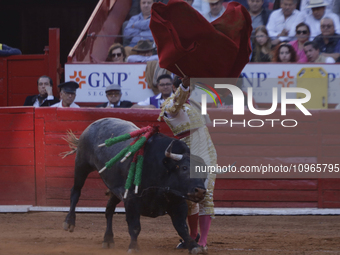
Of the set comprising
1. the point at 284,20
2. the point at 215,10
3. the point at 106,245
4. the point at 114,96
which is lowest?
the point at 106,245

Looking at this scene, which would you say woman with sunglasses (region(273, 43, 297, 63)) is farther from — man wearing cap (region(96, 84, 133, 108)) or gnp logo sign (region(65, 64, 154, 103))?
man wearing cap (region(96, 84, 133, 108))

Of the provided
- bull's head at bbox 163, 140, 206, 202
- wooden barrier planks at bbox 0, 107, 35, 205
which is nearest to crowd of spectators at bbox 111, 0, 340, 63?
wooden barrier planks at bbox 0, 107, 35, 205

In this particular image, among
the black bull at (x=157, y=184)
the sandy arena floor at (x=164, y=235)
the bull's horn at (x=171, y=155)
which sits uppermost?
the bull's horn at (x=171, y=155)

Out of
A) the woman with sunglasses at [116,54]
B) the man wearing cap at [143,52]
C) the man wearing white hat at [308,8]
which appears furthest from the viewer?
the man wearing white hat at [308,8]

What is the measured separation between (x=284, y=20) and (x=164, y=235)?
→ 14.7 feet

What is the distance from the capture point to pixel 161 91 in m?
6.23

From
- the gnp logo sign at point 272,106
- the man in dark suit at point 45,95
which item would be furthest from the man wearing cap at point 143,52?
the gnp logo sign at point 272,106

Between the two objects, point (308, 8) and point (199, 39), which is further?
point (308, 8)

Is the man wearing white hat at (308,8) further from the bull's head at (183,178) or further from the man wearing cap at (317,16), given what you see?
the bull's head at (183,178)

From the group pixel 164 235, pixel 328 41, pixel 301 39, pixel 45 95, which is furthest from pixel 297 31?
pixel 164 235

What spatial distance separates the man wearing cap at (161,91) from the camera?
20.2 feet

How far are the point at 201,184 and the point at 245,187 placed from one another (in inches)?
104

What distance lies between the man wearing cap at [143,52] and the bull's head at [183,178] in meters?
3.86

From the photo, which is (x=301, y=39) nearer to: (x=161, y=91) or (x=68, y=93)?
(x=161, y=91)
